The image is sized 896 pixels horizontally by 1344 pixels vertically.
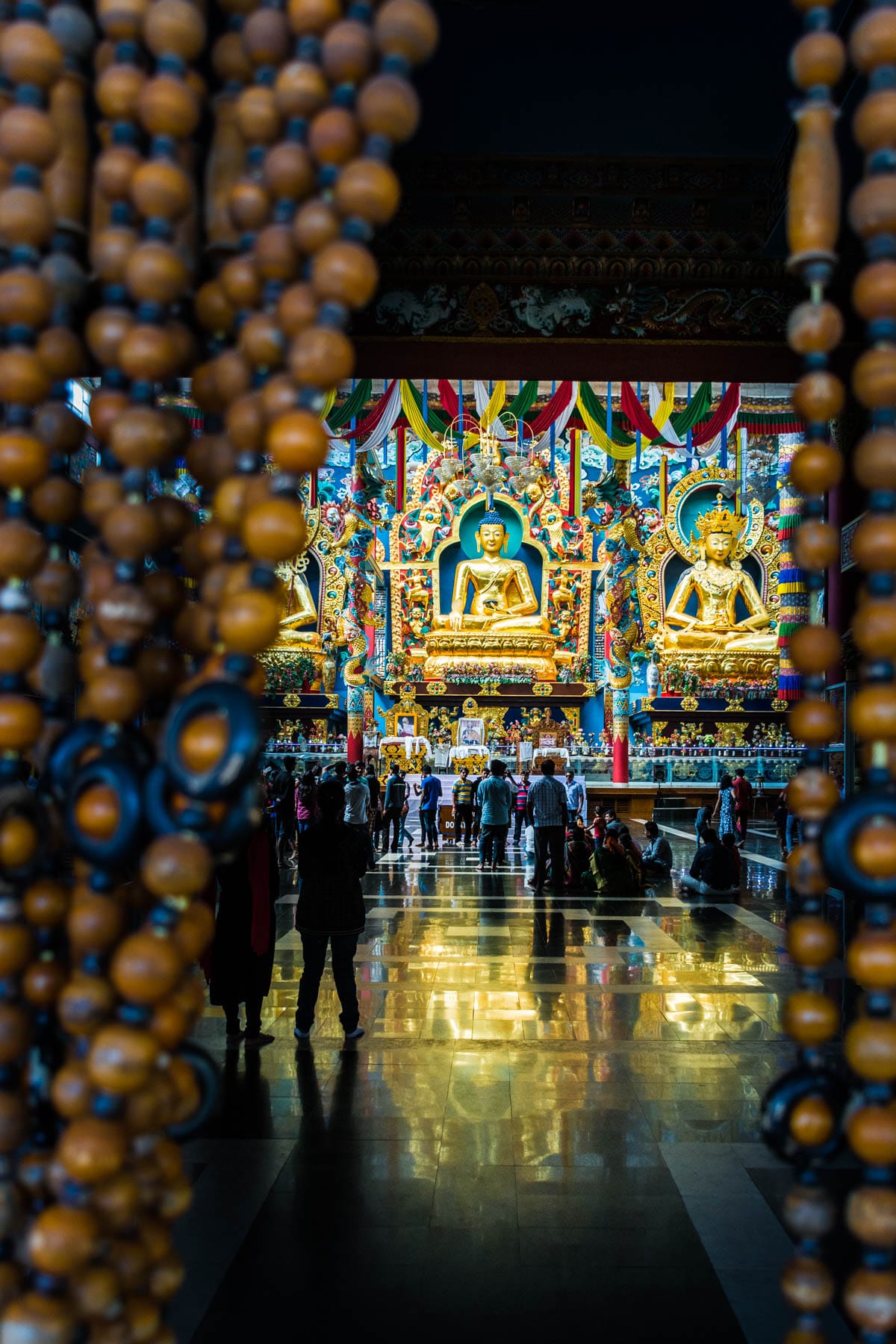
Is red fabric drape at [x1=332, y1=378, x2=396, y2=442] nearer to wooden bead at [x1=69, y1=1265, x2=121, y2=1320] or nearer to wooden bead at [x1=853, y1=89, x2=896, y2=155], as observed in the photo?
wooden bead at [x1=853, y1=89, x2=896, y2=155]

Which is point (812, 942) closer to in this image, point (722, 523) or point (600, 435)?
point (600, 435)

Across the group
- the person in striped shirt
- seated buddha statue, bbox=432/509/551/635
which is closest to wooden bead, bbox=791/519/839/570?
the person in striped shirt

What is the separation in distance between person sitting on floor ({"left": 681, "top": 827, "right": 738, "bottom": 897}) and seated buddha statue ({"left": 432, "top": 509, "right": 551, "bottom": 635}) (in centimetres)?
1366

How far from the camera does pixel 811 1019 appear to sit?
4.46 ft

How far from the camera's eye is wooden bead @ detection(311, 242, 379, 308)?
4.09 ft

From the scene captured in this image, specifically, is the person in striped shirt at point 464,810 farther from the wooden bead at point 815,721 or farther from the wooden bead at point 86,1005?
the wooden bead at point 86,1005

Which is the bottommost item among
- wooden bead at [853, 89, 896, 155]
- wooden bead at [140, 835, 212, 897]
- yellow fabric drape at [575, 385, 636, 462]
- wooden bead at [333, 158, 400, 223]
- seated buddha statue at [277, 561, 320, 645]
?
wooden bead at [140, 835, 212, 897]

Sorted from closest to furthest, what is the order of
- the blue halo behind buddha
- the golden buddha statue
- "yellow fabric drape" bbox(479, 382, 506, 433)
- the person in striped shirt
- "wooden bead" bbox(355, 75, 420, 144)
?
"wooden bead" bbox(355, 75, 420, 144)
"yellow fabric drape" bbox(479, 382, 506, 433)
the person in striped shirt
the golden buddha statue
the blue halo behind buddha

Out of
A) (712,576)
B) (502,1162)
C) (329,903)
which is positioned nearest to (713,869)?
(329,903)

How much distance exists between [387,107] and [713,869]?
852 cm

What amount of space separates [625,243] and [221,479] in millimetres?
3270

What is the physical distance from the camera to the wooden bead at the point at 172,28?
134 centimetres

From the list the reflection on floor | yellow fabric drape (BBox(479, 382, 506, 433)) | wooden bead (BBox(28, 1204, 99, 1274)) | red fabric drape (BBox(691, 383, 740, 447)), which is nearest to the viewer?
wooden bead (BBox(28, 1204, 99, 1274))

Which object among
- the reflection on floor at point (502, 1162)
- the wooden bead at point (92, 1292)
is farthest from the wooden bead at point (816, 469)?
the reflection on floor at point (502, 1162)
